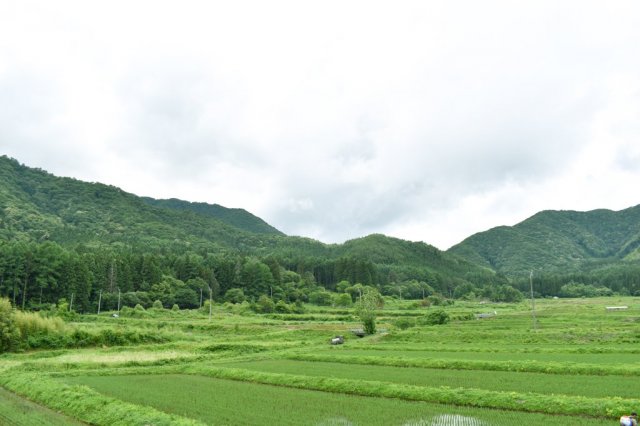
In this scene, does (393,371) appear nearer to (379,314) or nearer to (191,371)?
(191,371)

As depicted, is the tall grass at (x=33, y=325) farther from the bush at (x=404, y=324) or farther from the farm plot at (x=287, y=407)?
the bush at (x=404, y=324)

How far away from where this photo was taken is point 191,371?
36.0 m

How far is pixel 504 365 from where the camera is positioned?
3039 centimetres

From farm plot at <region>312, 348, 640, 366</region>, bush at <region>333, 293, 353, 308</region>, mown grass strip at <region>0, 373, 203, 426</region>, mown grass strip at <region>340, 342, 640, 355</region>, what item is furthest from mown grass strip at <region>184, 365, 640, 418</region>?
bush at <region>333, 293, 353, 308</region>

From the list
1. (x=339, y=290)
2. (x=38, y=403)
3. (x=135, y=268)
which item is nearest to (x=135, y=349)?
(x=38, y=403)

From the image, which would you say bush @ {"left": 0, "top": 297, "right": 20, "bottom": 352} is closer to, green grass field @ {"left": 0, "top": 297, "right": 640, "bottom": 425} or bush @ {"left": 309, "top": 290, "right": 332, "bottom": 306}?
green grass field @ {"left": 0, "top": 297, "right": 640, "bottom": 425}

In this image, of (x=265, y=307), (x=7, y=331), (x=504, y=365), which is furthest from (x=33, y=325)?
(x=265, y=307)

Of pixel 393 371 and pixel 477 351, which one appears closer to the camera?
pixel 393 371

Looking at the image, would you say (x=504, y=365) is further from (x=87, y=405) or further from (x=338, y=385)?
(x=87, y=405)

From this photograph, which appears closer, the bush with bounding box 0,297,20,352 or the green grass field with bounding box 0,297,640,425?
the green grass field with bounding box 0,297,640,425

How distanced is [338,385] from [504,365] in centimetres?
1131

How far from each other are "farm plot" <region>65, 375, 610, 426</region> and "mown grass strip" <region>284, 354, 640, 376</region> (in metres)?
9.92

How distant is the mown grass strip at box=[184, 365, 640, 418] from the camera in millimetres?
19453

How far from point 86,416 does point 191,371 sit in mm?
13522
